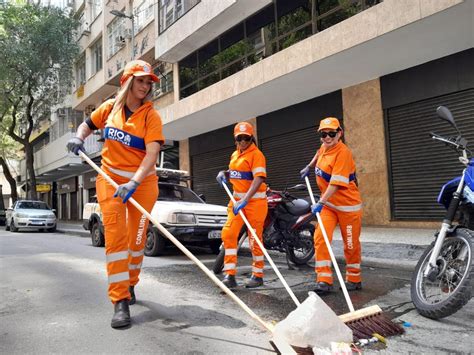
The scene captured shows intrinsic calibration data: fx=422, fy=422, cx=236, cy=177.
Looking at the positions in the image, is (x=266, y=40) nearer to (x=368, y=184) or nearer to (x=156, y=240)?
(x=368, y=184)

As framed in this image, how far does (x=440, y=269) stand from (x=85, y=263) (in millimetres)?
5600

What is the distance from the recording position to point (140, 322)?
11.7 feet

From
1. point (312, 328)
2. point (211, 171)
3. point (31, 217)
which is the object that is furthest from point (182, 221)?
point (31, 217)

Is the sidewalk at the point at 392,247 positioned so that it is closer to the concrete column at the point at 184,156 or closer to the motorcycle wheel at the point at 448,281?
the motorcycle wheel at the point at 448,281

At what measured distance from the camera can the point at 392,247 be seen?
7.18 meters

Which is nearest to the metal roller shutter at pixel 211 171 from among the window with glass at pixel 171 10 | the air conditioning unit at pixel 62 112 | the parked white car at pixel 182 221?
the window with glass at pixel 171 10

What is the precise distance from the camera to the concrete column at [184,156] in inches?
739

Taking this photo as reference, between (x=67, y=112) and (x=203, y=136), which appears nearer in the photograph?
(x=203, y=136)

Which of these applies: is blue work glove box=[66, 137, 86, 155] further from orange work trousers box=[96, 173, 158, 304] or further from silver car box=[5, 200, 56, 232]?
silver car box=[5, 200, 56, 232]

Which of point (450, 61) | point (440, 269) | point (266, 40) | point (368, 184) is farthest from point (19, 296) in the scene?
point (266, 40)

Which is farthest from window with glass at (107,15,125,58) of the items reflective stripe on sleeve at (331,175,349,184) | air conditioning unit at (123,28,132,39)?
reflective stripe on sleeve at (331,175,349,184)

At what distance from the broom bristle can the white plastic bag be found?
0.38m

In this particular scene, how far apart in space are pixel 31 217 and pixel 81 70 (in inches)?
644

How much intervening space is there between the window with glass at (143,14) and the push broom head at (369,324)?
19382mm
